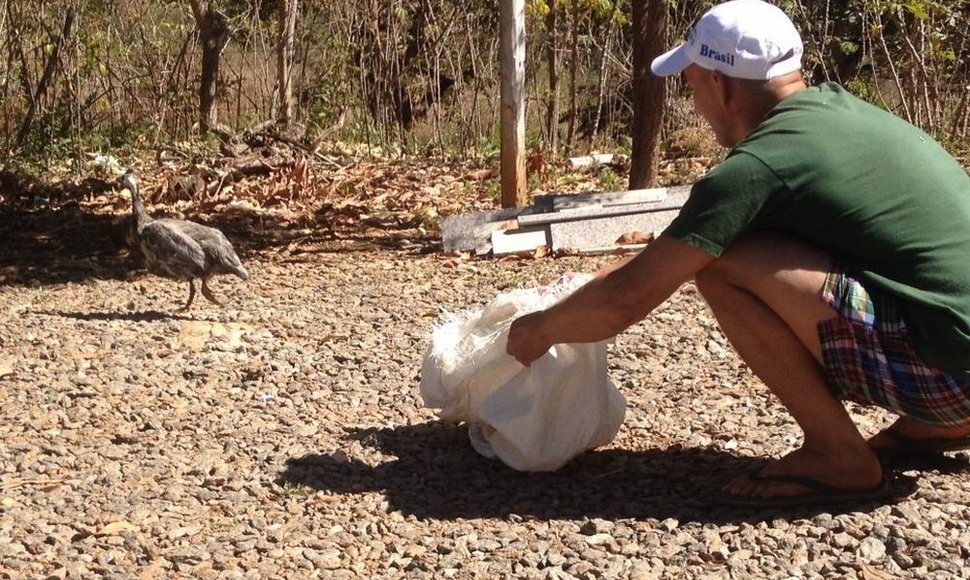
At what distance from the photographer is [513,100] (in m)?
9.41

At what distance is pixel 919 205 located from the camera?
382 centimetres

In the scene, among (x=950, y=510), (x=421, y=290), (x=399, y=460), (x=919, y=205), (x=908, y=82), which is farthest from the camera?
(x=908, y=82)

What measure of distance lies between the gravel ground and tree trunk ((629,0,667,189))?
7.47 ft

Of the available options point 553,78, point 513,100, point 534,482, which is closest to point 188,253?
point 513,100

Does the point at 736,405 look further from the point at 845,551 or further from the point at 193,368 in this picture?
the point at 193,368

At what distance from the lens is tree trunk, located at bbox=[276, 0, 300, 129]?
12.1 metres

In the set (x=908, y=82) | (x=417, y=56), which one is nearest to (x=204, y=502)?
(x=417, y=56)

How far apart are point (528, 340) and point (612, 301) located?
38cm

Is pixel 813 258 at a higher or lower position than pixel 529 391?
higher

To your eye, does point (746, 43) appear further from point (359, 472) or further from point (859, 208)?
point (359, 472)

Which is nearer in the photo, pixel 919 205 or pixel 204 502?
pixel 919 205

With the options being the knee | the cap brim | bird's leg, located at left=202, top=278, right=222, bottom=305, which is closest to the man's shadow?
the knee

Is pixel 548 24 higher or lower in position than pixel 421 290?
higher

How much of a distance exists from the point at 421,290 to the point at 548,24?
6.08 m
